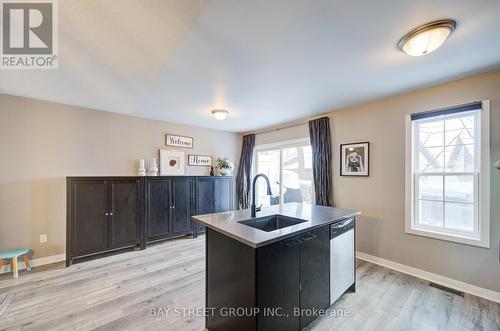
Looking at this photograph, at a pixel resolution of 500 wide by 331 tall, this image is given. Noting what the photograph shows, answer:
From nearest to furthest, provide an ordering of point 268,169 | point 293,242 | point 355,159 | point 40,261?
point 293,242, point 40,261, point 355,159, point 268,169

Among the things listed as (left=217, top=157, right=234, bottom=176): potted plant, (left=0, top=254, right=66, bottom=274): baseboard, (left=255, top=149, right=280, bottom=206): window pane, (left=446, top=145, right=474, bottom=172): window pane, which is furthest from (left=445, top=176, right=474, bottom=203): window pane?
(left=0, top=254, right=66, bottom=274): baseboard

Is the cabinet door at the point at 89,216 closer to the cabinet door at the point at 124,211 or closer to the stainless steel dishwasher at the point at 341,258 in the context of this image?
the cabinet door at the point at 124,211

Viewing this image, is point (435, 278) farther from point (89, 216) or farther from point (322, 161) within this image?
point (89, 216)

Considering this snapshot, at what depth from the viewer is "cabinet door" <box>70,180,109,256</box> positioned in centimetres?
295

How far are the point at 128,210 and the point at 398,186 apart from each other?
432 centimetres

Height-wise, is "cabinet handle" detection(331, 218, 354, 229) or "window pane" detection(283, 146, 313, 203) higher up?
"window pane" detection(283, 146, 313, 203)

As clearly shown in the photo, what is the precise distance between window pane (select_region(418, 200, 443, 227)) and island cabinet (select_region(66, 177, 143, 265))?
14.5 ft

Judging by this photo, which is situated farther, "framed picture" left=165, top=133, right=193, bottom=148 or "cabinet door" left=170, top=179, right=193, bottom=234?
"framed picture" left=165, top=133, right=193, bottom=148

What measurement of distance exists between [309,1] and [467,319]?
3.06 m

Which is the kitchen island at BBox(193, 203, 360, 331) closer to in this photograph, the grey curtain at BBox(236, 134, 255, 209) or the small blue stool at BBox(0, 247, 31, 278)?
the small blue stool at BBox(0, 247, 31, 278)

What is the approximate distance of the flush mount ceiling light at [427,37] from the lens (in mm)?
1459

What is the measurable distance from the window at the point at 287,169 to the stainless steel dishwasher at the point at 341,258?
1770 mm

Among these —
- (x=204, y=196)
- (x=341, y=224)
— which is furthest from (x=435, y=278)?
(x=204, y=196)

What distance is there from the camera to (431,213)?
2.63 meters
